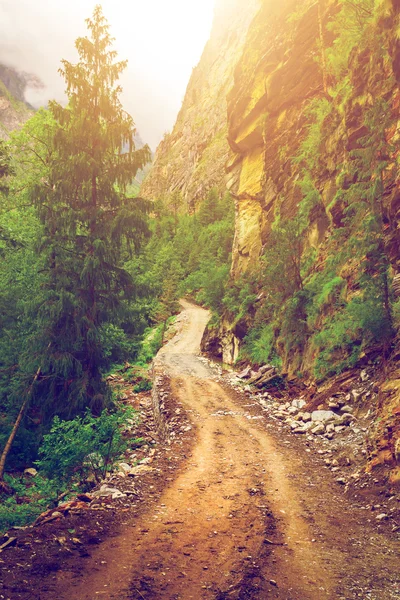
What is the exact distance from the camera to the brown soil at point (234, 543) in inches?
172

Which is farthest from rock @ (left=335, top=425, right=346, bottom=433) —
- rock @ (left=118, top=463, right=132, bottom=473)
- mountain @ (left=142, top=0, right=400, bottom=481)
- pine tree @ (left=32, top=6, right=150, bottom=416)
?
pine tree @ (left=32, top=6, right=150, bottom=416)

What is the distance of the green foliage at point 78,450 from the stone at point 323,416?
20.9ft

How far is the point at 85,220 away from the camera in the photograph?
44.8 feet

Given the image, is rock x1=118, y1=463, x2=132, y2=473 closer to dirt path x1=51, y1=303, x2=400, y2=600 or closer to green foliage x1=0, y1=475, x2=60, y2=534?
dirt path x1=51, y1=303, x2=400, y2=600

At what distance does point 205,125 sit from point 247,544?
120 meters

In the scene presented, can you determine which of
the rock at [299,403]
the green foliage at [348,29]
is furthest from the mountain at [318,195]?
the rock at [299,403]

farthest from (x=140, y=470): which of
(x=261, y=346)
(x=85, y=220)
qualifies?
(x=261, y=346)

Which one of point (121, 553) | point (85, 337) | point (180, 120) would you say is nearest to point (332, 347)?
point (85, 337)

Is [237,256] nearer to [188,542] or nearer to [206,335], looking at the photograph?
[206,335]

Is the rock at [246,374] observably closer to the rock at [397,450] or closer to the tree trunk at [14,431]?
the tree trunk at [14,431]

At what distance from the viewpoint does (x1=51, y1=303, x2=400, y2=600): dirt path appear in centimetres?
441

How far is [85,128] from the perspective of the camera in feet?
44.3

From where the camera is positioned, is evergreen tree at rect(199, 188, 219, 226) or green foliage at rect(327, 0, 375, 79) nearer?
green foliage at rect(327, 0, 375, 79)

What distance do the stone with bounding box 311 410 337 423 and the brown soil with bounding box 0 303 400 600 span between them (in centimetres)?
160
